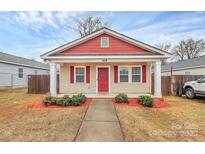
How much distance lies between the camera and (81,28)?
30.8 meters

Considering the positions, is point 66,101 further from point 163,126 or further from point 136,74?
point 136,74

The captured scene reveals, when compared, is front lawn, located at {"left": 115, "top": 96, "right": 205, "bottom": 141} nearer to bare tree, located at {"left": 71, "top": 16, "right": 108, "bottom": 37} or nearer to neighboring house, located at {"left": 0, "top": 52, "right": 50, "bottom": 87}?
neighboring house, located at {"left": 0, "top": 52, "right": 50, "bottom": 87}

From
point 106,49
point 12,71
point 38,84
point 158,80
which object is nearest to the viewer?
point 158,80

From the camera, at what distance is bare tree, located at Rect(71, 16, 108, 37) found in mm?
30297

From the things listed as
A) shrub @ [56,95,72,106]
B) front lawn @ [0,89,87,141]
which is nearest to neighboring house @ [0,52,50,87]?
shrub @ [56,95,72,106]

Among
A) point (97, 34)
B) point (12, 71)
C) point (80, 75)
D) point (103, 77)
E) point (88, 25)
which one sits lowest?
point (103, 77)

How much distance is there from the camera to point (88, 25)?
30688 mm

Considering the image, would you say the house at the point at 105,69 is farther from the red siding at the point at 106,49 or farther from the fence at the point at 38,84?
the fence at the point at 38,84

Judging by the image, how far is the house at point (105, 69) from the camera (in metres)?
12.0

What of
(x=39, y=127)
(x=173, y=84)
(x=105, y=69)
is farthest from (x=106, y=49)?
(x=39, y=127)

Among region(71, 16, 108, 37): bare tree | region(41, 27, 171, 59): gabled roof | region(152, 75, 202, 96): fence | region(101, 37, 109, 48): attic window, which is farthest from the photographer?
region(71, 16, 108, 37): bare tree

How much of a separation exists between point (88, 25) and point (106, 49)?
2038 centimetres
